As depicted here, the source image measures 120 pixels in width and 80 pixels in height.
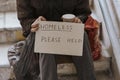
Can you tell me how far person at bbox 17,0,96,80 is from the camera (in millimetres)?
1482

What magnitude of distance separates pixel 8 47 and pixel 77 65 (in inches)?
24.0

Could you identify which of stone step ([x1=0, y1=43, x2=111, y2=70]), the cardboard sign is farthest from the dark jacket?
Answer: stone step ([x1=0, y1=43, x2=111, y2=70])

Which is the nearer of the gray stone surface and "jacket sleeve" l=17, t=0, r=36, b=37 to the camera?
"jacket sleeve" l=17, t=0, r=36, b=37

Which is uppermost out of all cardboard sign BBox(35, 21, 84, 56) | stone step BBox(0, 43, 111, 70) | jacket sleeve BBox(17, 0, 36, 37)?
jacket sleeve BBox(17, 0, 36, 37)

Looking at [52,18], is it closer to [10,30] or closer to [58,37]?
[58,37]

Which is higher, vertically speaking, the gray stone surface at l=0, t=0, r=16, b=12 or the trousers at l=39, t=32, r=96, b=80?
the gray stone surface at l=0, t=0, r=16, b=12

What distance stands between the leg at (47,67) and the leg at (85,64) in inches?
5.5

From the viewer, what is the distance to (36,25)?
148 cm

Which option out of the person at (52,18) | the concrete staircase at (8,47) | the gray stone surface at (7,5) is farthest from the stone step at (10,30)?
the person at (52,18)

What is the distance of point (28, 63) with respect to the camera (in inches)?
63.1

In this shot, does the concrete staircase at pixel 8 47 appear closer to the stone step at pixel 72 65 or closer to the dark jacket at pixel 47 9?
the stone step at pixel 72 65

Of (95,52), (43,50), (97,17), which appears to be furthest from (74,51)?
(97,17)

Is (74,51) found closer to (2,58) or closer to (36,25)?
(36,25)

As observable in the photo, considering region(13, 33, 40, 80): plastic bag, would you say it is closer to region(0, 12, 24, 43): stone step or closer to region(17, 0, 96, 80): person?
region(17, 0, 96, 80): person
